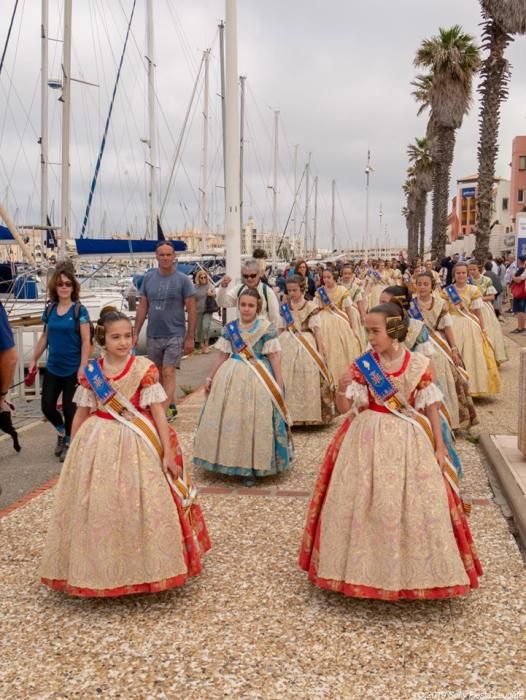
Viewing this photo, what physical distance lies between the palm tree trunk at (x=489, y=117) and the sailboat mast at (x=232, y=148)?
42.1ft

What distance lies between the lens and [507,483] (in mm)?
6102

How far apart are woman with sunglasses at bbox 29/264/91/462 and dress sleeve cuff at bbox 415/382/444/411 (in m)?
3.83

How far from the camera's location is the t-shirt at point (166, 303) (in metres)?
7.98

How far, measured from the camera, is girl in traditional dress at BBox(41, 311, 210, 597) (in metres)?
3.98

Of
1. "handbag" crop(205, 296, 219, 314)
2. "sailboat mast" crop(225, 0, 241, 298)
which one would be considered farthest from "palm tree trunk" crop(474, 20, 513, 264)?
"sailboat mast" crop(225, 0, 241, 298)

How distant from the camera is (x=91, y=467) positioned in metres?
4.04

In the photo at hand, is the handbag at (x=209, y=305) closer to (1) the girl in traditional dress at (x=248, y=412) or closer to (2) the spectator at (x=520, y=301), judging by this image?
(2) the spectator at (x=520, y=301)

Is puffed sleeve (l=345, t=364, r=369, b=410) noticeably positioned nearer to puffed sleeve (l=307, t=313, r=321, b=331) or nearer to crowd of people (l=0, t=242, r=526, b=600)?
crowd of people (l=0, t=242, r=526, b=600)

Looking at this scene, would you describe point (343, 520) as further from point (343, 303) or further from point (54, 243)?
point (54, 243)

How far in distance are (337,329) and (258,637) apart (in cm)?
652

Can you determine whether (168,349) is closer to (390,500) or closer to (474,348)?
(474,348)

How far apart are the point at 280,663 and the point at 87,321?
14.2 ft

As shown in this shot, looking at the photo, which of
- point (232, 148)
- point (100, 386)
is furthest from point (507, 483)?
point (232, 148)

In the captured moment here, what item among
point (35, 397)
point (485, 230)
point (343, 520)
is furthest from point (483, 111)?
point (343, 520)
